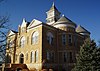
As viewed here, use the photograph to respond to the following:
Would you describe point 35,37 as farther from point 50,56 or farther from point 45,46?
point 50,56

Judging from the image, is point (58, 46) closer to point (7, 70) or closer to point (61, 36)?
point (61, 36)

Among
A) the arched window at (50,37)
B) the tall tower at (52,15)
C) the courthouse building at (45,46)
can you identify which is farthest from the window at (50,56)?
the tall tower at (52,15)

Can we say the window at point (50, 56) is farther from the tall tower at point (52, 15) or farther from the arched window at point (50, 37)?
the tall tower at point (52, 15)

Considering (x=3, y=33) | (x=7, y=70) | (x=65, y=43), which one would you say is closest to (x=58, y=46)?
(x=65, y=43)

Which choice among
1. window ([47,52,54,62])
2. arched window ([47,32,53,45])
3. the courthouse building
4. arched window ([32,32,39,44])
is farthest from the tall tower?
window ([47,52,54,62])

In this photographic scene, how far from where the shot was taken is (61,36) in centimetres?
3822

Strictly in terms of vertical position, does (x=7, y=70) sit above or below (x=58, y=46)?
below

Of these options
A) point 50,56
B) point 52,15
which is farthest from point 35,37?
point 52,15

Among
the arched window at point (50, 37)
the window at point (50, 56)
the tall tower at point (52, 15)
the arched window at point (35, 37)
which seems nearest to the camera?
the window at point (50, 56)

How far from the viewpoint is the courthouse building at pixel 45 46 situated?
1351 inches

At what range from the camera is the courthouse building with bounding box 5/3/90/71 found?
3431cm

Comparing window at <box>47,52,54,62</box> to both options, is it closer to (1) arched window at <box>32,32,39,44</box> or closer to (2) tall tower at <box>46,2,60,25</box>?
(1) arched window at <box>32,32,39,44</box>

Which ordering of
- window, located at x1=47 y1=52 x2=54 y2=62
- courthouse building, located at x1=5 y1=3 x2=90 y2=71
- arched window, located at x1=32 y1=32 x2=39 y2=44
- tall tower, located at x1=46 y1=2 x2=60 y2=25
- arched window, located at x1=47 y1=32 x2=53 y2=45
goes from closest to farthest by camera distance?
1. courthouse building, located at x1=5 y1=3 x2=90 y2=71
2. window, located at x1=47 y1=52 x2=54 y2=62
3. arched window, located at x1=32 y1=32 x2=39 y2=44
4. arched window, located at x1=47 y1=32 x2=53 y2=45
5. tall tower, located at x1=46 y1=2 x2=60 y2=25

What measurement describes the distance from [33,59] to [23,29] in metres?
8.43
